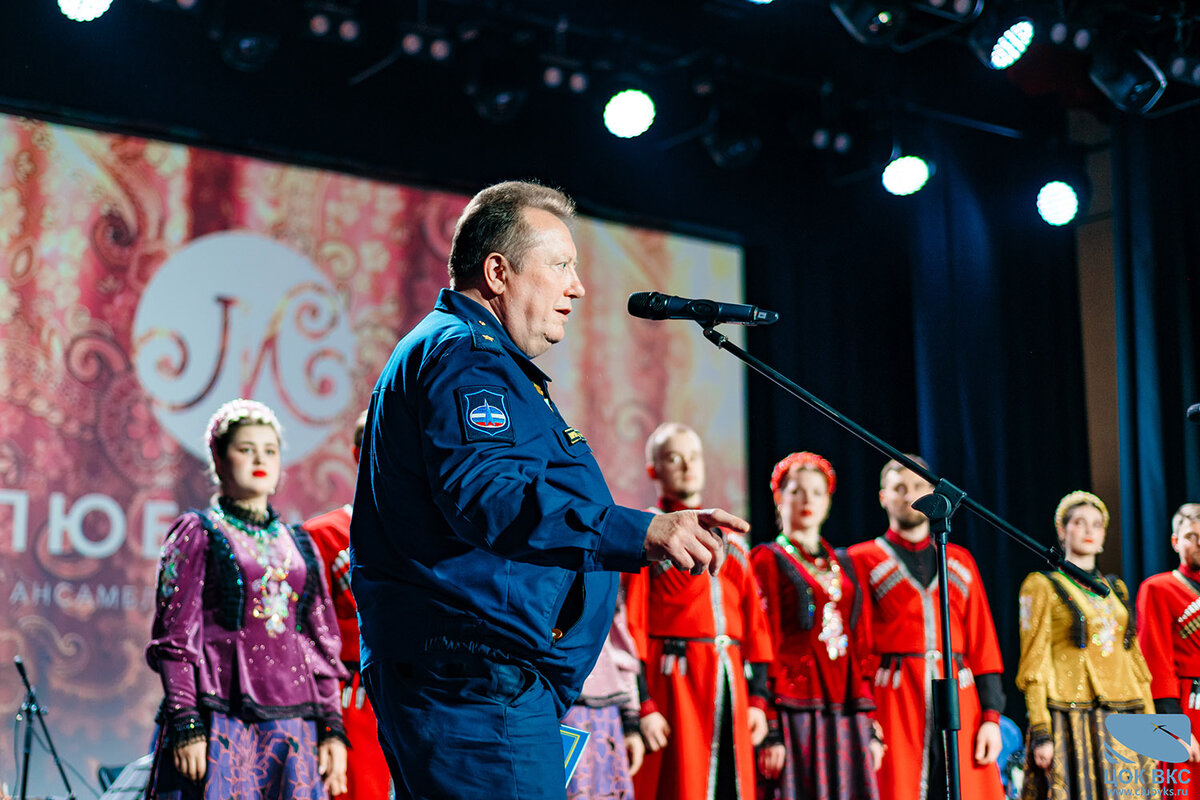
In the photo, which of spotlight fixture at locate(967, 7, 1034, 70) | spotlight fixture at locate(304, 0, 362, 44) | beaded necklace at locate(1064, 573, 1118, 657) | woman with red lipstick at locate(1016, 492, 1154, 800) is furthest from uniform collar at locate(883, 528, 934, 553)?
spotlight fixture at locate(304, 0, 362, 44)

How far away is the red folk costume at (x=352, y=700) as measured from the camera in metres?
4.25

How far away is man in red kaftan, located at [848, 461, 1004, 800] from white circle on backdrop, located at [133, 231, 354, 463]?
8.36ft

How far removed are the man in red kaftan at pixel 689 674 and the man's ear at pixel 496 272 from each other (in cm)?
257

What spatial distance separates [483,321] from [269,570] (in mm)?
1959

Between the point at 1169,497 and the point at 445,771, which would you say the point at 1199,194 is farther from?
the point at 445,771

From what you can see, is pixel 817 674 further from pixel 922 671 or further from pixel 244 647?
pixel 244 647

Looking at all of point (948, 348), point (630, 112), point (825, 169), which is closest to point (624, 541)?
point (630, 112)

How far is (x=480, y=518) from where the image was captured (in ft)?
6.18

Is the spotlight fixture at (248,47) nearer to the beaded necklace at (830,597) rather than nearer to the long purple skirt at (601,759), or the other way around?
the beaded necklace at (830,597)

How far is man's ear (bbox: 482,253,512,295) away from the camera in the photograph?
2256 millimetres

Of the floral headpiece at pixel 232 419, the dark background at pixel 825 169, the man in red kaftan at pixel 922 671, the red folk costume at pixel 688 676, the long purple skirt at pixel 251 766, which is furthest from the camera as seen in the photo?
the dark background at pixel 825 169

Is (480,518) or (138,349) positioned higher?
(138,349)

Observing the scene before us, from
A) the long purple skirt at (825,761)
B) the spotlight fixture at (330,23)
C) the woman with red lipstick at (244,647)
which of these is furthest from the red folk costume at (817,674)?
the spotlight fixture at (330,23)

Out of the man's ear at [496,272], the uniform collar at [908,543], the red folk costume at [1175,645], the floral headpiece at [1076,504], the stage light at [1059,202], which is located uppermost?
the stage light at [1059,202]
